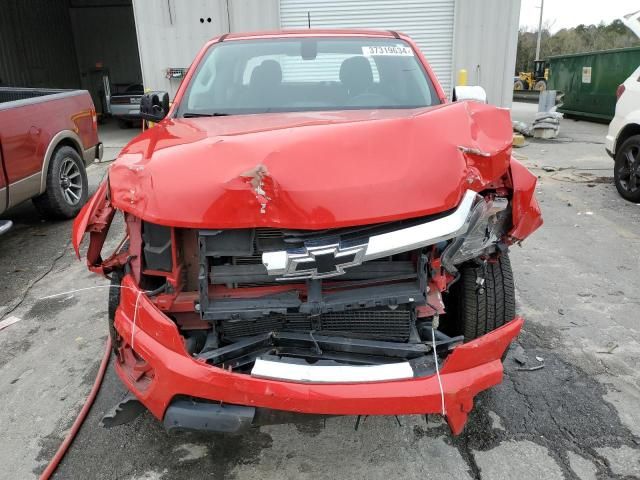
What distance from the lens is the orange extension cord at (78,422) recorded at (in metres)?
2.25

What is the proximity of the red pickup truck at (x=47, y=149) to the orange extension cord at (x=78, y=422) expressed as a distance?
197 cm

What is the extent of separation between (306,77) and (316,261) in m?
1.95

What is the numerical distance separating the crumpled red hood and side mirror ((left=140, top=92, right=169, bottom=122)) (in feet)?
4.72

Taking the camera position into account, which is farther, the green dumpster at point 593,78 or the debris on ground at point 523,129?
the green dumpster at point 593,78

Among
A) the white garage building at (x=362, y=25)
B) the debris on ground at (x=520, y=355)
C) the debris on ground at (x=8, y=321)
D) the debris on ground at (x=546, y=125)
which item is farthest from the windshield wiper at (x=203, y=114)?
the debris on ground at (x=546, y=125)

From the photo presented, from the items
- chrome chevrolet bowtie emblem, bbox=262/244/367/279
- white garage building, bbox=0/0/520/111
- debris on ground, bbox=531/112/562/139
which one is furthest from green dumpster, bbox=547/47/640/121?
chrome chevrolet bowtie emblem, bbox=262/244/367/279

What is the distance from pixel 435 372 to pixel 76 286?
11.0ft

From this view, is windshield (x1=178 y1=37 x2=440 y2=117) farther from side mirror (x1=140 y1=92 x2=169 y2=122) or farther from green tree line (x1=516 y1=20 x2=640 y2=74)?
green tree line (x1=516 y1=20 x2=640 y2=74)

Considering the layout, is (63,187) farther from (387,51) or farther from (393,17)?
(393,17)

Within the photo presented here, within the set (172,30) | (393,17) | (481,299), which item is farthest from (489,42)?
(481,299)

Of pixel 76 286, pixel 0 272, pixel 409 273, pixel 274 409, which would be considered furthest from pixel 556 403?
pixel 0 272

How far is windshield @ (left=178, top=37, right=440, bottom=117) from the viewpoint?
326 centimetres

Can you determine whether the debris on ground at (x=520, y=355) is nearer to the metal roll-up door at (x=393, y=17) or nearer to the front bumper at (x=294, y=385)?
the front bumper at (x=294, y=385)

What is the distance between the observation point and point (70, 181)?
233 inches
